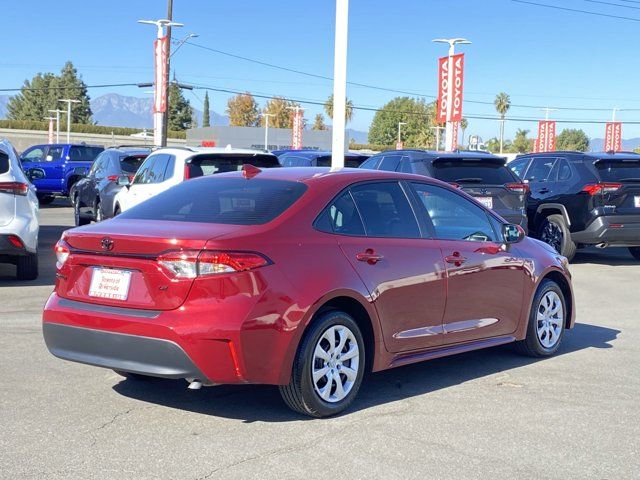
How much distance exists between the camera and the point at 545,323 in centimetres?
753

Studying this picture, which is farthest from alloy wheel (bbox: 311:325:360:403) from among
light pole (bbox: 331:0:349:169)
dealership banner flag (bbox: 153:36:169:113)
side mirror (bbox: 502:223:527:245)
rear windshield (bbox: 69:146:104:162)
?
dealership banner flag (bbox: 153:36:169:113)

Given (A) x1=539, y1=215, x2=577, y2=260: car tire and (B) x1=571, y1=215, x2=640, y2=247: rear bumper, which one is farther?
(A) x1=539, y1=215, x2=577, y2=260: car tire

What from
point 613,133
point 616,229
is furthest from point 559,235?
point 613,133

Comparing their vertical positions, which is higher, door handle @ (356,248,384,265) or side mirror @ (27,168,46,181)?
side mirror @ (27,168,46,181)

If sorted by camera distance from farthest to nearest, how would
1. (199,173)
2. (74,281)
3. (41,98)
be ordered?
1. (41,98)
2. (199,173)
3. (74,281)

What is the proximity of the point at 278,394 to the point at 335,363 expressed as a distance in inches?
29.7

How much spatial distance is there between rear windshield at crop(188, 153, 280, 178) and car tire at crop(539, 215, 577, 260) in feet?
17.2

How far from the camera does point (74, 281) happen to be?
216 inches

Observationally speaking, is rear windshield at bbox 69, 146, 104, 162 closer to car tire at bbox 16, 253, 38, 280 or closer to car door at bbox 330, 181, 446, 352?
car tire at bbox 16, 253, 38, 280

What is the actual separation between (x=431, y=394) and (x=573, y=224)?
8.89 metres

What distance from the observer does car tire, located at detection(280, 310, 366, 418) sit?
5324 millimetres

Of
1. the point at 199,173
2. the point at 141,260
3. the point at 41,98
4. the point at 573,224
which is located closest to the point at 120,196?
the point at 199,173

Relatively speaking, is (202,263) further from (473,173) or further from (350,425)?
(473,173)

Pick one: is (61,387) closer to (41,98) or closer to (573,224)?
(573,224)
